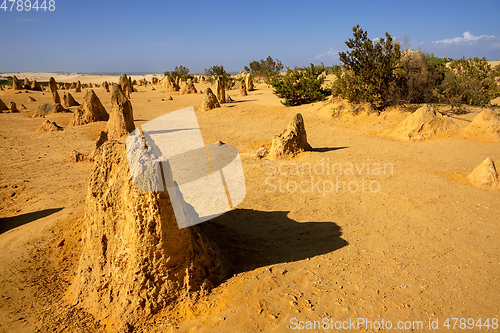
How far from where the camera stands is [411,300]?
3.05m

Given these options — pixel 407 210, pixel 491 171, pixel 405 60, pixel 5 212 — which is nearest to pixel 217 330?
pixel 407 210

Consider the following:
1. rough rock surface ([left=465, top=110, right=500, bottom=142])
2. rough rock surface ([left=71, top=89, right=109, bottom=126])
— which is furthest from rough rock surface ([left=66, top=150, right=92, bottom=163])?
rough rock surface ([left=465, top=110, right=500, bottom=142])

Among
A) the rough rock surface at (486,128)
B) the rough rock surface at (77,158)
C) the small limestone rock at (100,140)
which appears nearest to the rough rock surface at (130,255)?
the rough rock surface at (77,158)

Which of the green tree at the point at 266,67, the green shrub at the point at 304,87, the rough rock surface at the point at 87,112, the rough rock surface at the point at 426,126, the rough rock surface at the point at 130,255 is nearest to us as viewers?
the rough rock surface at the point at 130,255

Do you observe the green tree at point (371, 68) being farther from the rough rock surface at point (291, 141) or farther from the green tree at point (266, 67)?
the green tree at point (266, 67)

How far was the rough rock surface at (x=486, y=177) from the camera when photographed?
5675 millimetres

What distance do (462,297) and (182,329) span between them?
2.80 metres

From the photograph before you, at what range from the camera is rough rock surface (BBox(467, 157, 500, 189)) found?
18.6 feet

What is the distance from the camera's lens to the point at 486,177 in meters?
5.72

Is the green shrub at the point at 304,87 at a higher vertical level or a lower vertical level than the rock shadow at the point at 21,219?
higher

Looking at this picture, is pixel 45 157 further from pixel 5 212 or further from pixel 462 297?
pixel 462 297

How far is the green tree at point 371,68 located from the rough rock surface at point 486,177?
7.59 metres

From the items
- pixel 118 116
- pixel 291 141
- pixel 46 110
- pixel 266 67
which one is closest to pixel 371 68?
pixel 291 141

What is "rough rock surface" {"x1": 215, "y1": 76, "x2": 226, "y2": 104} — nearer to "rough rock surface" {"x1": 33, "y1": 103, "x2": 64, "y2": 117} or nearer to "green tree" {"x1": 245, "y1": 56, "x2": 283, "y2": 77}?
"rough rock surface" {"x1": 33, "y1": 103, "x2": 64, "y2": 117}
